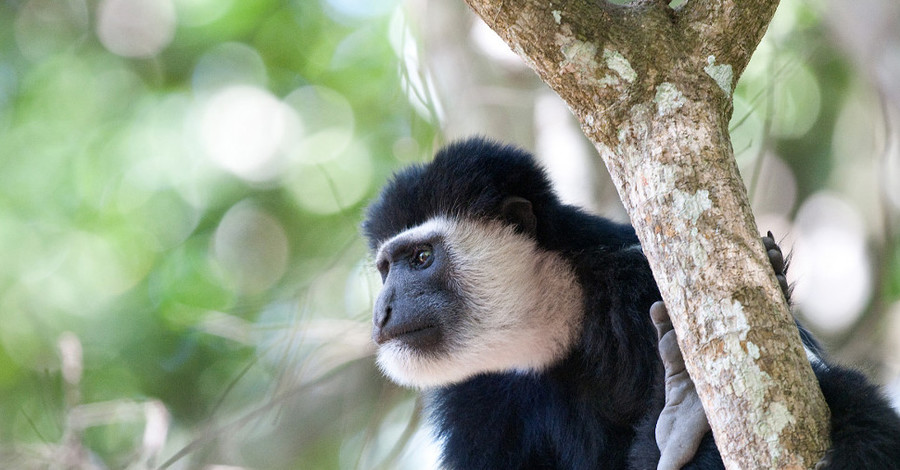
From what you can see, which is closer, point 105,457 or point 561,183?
point 561,183

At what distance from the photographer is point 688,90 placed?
2.15 metres

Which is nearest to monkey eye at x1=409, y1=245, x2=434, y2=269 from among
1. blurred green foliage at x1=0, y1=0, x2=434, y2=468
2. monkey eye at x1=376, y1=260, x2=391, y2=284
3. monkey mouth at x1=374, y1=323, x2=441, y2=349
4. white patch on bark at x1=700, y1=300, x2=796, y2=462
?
monkey eye at x1=376, y1=260, x2=391, y2=284

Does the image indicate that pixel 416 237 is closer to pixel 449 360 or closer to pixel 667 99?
pixel 449 360

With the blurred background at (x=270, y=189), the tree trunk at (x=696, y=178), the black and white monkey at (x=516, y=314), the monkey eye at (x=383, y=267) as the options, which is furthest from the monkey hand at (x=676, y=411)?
the blurred background at (x=270, y=189)

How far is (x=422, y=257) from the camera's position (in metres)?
3.44

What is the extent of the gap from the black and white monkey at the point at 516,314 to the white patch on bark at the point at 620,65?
3.34 ft

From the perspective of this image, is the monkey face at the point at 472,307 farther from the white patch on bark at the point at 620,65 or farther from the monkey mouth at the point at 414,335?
the white patch on bark at the point at 620,65

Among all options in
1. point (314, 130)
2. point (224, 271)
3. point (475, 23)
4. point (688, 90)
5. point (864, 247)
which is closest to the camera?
point (688, 90)

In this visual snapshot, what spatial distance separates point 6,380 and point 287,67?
3.49 metres

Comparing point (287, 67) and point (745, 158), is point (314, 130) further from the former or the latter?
point (745, 158)

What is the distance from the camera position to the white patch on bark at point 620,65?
2.17m

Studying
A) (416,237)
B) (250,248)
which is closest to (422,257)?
(416,237)

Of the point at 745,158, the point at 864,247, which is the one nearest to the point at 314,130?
the point at 745,158

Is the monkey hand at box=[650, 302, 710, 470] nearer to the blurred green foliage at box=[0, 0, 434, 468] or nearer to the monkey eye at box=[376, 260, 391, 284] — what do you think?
the monkey eye at box=[376, 260, 391, 284]
